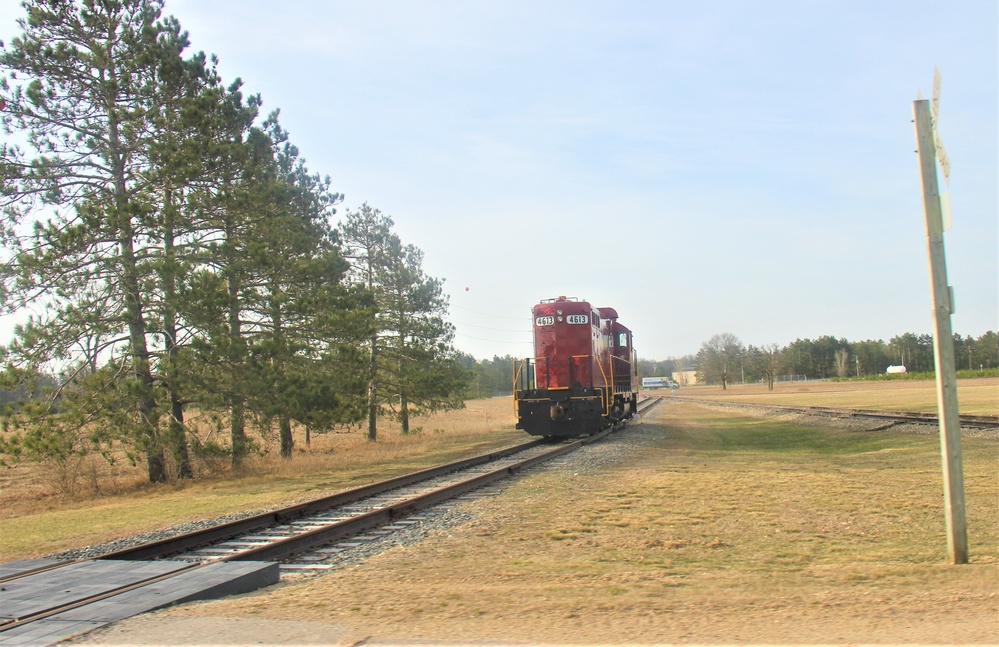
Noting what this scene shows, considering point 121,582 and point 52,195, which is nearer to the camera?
point 121,582

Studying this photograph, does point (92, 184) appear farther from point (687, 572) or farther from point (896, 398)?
point (896, 398)

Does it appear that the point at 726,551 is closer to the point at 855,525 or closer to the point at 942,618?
the point at 855,525

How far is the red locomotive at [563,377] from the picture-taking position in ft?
76.4

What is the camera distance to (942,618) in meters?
4.88

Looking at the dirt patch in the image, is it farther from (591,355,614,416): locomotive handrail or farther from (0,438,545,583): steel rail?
(591,355,614,416): locomotive handrail

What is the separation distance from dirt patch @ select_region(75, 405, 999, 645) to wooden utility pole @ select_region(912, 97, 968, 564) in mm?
402

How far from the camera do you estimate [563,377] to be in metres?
23.9

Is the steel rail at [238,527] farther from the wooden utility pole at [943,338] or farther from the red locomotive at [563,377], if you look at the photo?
the red locomotive at [563,377]

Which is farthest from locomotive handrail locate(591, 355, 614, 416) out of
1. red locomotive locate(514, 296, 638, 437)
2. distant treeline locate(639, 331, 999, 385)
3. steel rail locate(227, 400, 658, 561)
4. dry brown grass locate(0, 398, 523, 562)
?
distant treeline locate(639, 331, 999, 385)

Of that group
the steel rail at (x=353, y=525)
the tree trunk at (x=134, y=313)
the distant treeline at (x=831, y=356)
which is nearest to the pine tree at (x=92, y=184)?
the tree trunk at (x=134, y=313)

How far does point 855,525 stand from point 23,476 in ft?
84.8

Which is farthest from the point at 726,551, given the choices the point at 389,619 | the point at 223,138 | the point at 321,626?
the point at 223,138

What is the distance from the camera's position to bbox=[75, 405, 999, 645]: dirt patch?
16.1 ft

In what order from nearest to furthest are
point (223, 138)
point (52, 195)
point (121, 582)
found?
point (121, 582), point (52, 195), point (223, 138)
